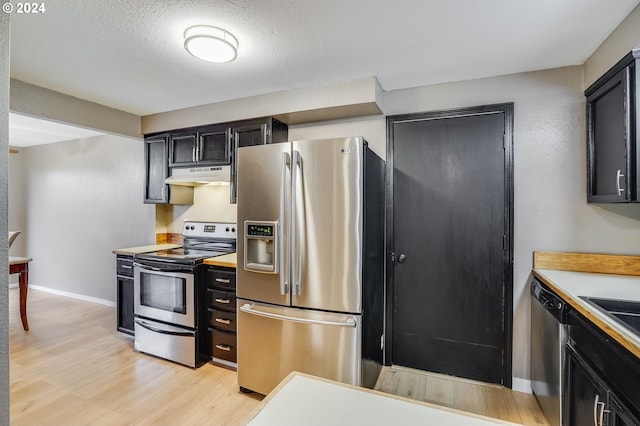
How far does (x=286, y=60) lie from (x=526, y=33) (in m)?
1.52

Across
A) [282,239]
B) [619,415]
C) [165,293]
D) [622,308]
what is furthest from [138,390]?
[622,308]

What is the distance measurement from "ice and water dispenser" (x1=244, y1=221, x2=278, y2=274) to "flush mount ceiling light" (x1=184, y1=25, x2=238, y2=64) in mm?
1114

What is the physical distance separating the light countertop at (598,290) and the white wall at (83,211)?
4.05 meters

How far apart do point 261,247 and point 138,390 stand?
4.79 feet

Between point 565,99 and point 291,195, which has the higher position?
point 565,99

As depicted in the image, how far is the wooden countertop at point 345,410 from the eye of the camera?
0.74 meters

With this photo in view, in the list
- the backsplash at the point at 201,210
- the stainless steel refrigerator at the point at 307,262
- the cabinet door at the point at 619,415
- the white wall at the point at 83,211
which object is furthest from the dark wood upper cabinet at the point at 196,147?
the cabinet door at the point at 619,415

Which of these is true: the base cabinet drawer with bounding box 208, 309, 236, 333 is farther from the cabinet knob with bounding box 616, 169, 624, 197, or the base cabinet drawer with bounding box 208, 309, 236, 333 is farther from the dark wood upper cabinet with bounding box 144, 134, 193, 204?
the cabinet knob with bounding box 616, 169, 624, 197

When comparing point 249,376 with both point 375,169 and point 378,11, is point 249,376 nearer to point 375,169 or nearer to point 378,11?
point 375,169

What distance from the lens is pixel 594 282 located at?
1896 mm

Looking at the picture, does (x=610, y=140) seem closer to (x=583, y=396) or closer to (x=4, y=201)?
(x=583, y=396)

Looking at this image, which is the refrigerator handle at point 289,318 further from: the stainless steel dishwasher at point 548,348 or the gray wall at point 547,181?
the gray wall at point 547,181

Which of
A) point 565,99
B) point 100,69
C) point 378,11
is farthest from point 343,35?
point 100,69

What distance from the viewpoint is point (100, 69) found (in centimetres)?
240
